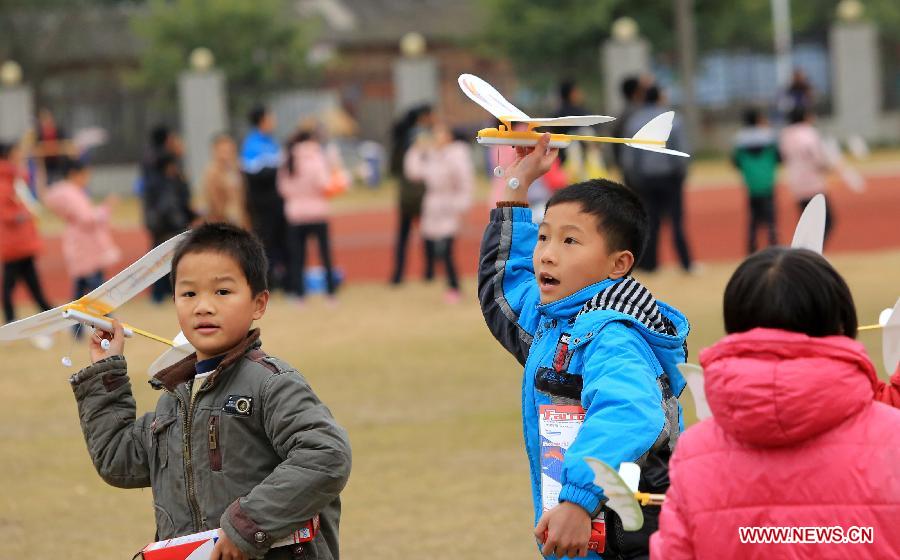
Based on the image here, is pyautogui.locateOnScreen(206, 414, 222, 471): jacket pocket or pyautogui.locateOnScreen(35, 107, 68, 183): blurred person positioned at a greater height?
pyautogui.locateOnScreen(35, 107, 68, 183): blurred person

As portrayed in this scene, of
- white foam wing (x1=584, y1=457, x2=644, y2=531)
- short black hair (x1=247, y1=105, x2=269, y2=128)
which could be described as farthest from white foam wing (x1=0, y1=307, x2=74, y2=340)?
short black hair (x1=247, y1=105, x2=269, y2=128)

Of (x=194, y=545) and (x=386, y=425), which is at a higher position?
(x=194, y=545)

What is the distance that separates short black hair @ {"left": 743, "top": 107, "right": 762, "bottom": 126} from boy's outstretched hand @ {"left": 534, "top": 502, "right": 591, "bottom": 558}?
12.0 metres

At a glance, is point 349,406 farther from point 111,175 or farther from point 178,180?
point 111,175

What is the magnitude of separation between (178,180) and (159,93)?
72.4 feet

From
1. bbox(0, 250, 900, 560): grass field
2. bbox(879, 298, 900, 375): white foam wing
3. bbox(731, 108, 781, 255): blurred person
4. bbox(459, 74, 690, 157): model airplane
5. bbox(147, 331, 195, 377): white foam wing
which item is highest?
bbox(459, 74, 690, 157): model airplane

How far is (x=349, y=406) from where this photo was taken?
30.4ft

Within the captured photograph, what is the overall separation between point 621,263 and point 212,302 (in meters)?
1.02

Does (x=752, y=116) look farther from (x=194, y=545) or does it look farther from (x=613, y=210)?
(x=194, y=545)

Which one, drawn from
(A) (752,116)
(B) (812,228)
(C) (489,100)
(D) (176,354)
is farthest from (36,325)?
(A) (752,116)

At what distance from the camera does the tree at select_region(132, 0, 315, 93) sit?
3762 cm

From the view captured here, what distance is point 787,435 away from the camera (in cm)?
276

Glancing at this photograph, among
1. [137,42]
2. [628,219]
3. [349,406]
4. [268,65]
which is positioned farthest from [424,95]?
[628,219]

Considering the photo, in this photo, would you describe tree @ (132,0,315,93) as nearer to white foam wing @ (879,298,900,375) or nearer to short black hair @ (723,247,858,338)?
white foam wing @ (879,298,900,375)
